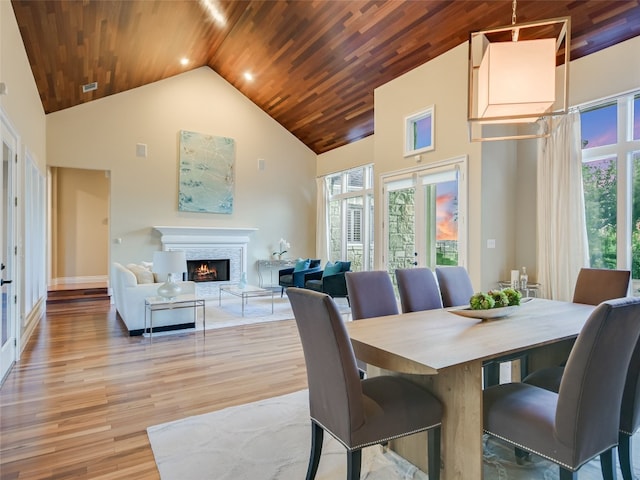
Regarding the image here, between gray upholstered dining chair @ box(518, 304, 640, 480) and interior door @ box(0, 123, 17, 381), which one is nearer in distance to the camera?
gray upholstered dining chair @ box(518, 304, 640, 480)

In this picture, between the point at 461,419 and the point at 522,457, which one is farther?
the point at 522,457

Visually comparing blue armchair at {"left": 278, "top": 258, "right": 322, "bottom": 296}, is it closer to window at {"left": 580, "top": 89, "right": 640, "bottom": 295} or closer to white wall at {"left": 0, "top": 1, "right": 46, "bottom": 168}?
white wall at {"left": 0, "top": 1, "right": 46, "bottom": 168}

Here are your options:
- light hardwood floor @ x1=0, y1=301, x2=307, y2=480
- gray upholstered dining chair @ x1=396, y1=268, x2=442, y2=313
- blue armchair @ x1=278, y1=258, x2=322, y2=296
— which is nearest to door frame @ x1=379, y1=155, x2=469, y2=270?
blue armchair @ x1=278, y1=258, x2=322, y2=296

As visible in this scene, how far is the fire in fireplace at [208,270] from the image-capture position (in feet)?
26.9

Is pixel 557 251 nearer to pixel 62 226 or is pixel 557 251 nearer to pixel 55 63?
pixel 55 63

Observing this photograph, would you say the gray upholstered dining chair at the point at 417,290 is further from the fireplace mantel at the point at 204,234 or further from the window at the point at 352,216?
the fireplace mantel at the point at 204,234

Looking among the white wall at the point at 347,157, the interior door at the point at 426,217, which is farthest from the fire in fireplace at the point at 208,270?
the interior door at the point at 426,217

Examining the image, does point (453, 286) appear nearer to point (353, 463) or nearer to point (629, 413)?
point (629, 413)

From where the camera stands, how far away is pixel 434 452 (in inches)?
72.0

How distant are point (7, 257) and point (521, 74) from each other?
4500 millimetres

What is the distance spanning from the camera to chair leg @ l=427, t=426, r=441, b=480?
181 cm

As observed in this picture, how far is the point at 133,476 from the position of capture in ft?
6.63

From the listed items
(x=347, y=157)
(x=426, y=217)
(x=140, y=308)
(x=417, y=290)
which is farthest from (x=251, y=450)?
(x=347, y=157)

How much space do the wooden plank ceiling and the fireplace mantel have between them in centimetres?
280
